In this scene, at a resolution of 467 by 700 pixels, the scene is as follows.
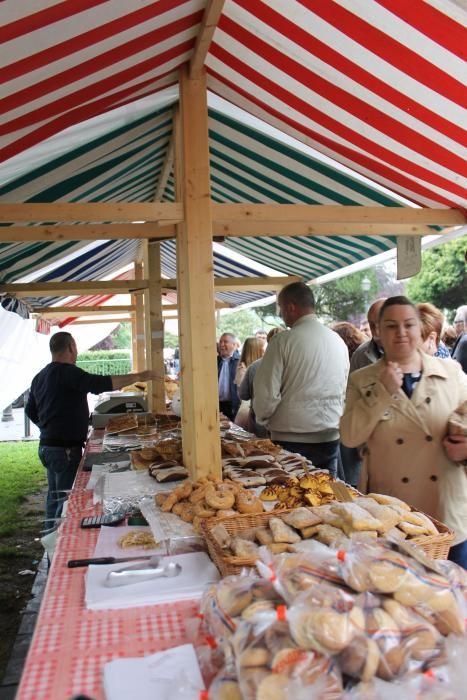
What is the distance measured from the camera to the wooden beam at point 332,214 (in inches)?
115

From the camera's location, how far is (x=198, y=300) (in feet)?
9.50

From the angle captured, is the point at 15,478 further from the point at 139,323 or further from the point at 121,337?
the point at 121,337

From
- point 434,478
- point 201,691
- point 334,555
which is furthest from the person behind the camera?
point 434,478

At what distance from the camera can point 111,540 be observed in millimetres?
2080

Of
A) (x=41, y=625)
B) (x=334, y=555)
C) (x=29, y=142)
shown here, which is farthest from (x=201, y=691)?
(x=29, y=142)

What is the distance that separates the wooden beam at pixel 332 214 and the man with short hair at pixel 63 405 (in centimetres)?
193

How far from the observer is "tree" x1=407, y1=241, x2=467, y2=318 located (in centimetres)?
2231

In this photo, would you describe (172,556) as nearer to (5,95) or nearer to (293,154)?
(5,95)

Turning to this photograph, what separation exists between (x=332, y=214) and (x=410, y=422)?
126 cm

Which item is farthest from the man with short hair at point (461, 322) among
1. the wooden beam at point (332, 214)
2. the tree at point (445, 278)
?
the tree at point (445, 278)

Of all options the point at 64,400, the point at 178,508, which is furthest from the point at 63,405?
the point at 178,508

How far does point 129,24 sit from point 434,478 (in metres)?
2.12

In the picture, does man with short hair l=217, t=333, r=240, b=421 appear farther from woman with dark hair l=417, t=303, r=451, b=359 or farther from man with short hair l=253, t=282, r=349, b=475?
woman with dark hair l=417, t=303, r=451, b=359

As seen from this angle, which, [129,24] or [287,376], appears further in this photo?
[287,376]
